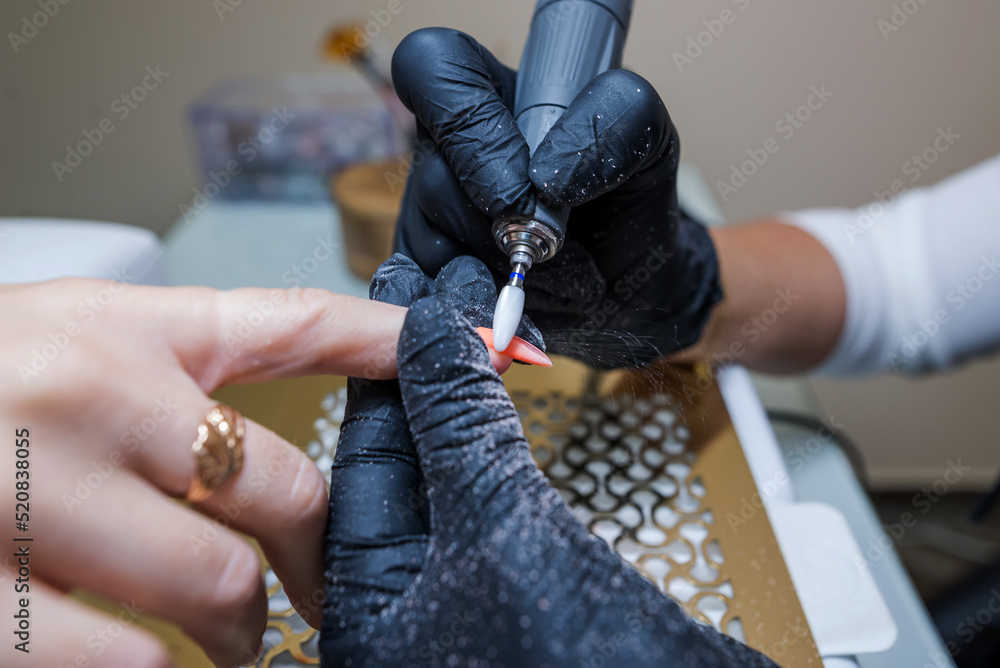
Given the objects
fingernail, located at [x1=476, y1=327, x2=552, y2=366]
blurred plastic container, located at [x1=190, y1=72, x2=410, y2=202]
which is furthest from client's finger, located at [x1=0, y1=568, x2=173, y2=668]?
Result: blurred plastic container, located at [x1=190, y1=72, x2=410, y2=202]

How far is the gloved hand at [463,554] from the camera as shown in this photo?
0.30 meters

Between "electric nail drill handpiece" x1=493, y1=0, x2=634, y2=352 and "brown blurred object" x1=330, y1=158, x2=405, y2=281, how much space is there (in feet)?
1.04

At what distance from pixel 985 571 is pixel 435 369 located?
28.8 inches

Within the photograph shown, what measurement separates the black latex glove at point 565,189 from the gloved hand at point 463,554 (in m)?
0.13

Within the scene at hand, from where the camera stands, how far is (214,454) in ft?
1.02

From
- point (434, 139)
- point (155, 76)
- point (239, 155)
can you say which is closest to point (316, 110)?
point (239, 155)

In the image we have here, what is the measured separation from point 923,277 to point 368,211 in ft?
2.36

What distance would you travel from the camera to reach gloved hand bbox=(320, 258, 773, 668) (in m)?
0.30

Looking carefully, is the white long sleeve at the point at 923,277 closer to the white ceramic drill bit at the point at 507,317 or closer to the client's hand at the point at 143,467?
the white ceramic drill bit at the point at 507,317

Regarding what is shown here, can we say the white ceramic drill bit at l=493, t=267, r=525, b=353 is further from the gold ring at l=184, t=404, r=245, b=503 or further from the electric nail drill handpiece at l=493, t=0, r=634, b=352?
the gold ring at l=184, t=404, r=245, b=503

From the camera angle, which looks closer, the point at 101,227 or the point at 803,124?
the point at 101,227

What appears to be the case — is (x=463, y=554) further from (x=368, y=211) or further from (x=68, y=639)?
(x=368, y=211)

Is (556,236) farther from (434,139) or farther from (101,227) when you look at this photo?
(101,227)

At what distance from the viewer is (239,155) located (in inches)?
38.1
